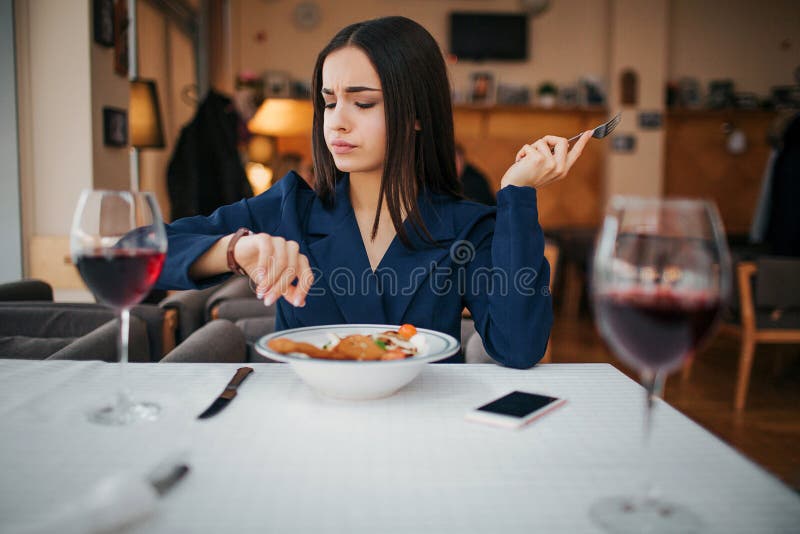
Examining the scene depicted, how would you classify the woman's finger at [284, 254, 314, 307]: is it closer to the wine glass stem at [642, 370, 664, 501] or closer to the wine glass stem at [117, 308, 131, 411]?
the wine glass stem at [117, 308, 131, 411]

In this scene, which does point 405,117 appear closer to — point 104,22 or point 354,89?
point 354,89

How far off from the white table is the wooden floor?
1.31m

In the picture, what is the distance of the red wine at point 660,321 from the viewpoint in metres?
0.49

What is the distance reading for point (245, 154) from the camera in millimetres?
5961

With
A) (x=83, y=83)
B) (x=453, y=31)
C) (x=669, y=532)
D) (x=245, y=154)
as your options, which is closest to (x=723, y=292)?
(x=669, y=532)

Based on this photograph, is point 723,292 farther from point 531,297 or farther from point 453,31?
point 453,31

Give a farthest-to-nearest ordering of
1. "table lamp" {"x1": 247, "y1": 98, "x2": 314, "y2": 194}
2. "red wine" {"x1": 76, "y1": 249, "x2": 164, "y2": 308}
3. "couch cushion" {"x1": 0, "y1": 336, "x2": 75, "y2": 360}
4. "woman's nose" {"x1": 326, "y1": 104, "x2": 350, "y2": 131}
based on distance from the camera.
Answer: "table lamp" {"x1": 247, "y1": 98, "x2": 314, "y2": 194} → "couch cushion" {"x1": 0, "y1": 336, "x2": 75, "y2": 360} → "woman's nose" {"x1": 326, "y1": 104, "x2": 350, "y2": 131} → "red wine" {"x1": 76, "y1": 249, "x2": 164, "y2": 308}

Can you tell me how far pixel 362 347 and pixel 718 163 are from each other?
798cm

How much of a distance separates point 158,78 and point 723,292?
4.97 m

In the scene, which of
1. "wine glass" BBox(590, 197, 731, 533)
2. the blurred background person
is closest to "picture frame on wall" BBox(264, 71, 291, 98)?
the blurred background person

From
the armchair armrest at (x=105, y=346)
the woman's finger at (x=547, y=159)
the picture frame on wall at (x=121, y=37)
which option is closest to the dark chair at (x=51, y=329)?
the armchair armrest at (x=105, y=346)

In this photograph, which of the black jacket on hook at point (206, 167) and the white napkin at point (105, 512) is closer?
the white napkin at point (105, 512)

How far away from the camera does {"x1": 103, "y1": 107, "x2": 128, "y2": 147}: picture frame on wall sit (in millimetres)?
3070

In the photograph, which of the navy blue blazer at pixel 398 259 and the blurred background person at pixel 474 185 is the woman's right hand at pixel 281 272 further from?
the blurred background person at pixel 474 185
